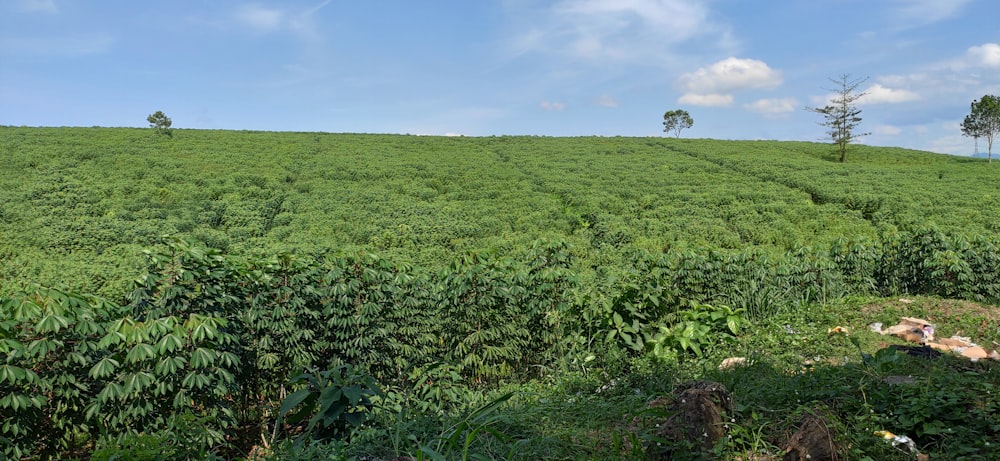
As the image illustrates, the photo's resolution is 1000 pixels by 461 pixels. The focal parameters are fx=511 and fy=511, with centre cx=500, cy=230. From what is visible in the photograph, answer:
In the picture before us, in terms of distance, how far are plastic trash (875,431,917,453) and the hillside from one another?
14.0ft

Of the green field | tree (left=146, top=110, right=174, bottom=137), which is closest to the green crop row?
the green field

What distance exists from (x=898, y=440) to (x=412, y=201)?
56.9ft

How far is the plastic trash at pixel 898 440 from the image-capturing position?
2416mm

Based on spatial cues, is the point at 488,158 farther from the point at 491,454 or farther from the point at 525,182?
the point at 491,454

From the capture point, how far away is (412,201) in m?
18.9

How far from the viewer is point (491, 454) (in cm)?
263

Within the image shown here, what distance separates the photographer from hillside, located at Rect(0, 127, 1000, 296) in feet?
45.0

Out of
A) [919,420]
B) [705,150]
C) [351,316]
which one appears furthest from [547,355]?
[705,150]

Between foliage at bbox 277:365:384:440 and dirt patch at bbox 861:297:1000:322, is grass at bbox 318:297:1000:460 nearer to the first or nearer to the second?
foliage at bbox 277:365:384:440

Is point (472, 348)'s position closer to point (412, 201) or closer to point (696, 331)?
point (696, 331)

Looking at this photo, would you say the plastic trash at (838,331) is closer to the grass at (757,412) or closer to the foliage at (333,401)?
the grass at (757,412)

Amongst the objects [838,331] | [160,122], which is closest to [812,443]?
[838,331]

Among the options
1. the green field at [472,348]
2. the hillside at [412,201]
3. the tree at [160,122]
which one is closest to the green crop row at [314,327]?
the green field at [472,348]

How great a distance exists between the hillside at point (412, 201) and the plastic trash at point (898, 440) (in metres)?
4.26
